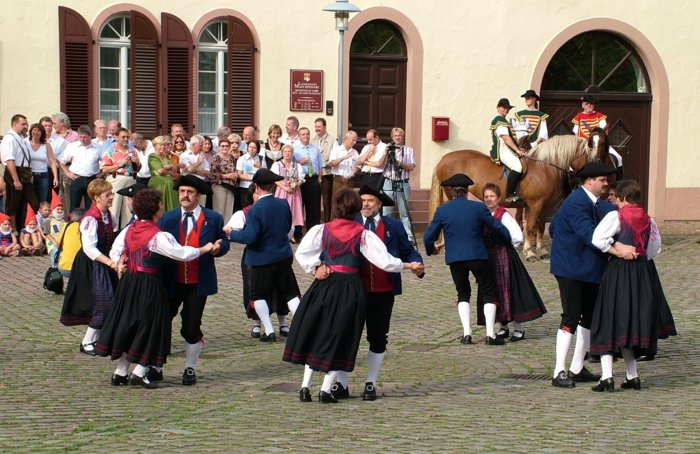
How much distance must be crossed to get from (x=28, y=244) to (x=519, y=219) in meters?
7.25

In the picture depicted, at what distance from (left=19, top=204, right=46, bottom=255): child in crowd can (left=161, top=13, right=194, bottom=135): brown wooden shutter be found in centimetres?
376

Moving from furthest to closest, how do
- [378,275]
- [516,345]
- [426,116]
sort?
[426,116], [516,345], [378,275]

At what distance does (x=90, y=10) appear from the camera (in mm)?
21031

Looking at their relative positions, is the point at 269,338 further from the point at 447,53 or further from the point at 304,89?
the point at 447,53

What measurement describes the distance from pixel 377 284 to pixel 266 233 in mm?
2617

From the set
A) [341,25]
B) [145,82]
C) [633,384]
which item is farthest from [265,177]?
[145,82]

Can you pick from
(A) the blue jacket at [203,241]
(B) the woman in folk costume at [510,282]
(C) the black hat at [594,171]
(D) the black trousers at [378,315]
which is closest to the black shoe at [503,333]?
(B) the woman in folk costume at [510,282]

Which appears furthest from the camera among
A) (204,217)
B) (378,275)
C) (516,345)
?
(516,345)

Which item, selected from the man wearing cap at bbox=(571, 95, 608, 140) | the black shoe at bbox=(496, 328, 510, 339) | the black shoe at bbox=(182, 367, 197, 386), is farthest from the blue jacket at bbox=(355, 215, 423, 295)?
the man wearing cap at bbox=(571, 95, 608, 140)

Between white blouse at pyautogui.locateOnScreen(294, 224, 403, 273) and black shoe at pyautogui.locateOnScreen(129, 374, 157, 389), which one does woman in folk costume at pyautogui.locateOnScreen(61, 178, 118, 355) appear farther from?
white blouse at pyautogui.locateOnScreen(294, 224, 403, 273)

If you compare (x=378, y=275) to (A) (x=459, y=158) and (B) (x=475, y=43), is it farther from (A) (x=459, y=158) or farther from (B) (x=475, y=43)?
(B) (x=475, y=43)

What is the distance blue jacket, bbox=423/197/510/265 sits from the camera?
1235cm

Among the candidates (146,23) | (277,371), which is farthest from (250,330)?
(146,23)

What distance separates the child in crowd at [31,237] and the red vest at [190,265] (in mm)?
8314
